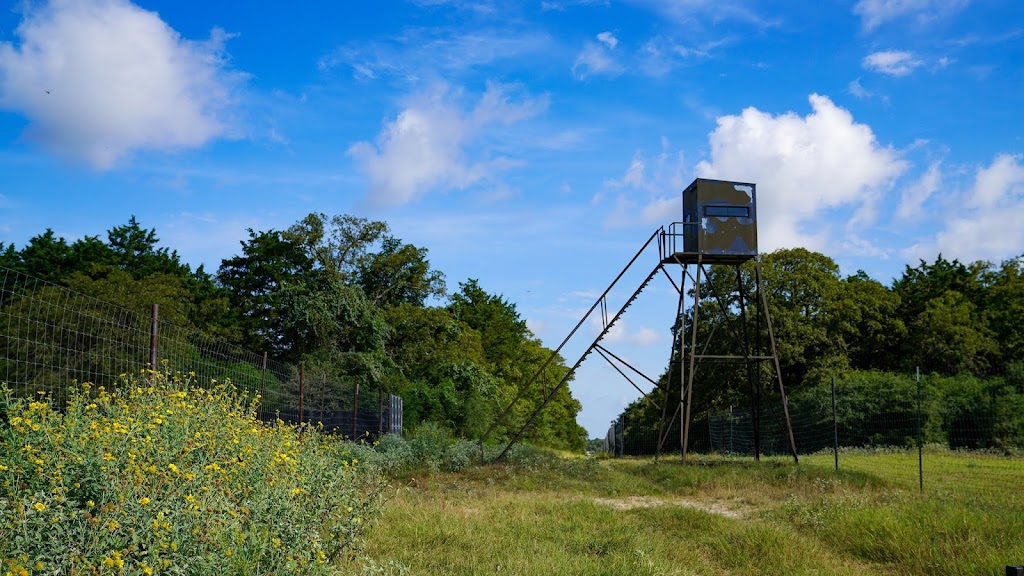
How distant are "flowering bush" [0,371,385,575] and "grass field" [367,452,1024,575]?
0.75 m

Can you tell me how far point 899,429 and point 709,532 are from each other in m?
25.8

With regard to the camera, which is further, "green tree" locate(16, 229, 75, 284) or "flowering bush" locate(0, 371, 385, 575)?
"green tree" locate(16, 229, 75, 284)

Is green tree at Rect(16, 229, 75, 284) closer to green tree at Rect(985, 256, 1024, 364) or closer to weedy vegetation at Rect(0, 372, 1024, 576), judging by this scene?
weedy vegetation at Rect(0, 372, 1024, 576)

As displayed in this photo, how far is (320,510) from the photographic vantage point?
20.2 feet

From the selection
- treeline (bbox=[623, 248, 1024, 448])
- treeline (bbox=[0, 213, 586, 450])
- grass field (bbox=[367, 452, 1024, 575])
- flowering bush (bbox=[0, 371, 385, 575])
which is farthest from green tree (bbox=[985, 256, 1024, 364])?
flowering bush (bbox=[0, 371, 385, 575])

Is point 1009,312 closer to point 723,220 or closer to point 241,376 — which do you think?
point 723,220

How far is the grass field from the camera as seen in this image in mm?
7059

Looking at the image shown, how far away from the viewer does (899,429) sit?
31828mm

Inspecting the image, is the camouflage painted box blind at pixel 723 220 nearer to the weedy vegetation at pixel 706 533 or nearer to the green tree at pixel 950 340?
the weedy vegetation at pixel 706 533

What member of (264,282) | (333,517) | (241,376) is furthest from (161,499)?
(264,282)

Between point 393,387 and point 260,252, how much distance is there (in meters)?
9.67

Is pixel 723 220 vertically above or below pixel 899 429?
above

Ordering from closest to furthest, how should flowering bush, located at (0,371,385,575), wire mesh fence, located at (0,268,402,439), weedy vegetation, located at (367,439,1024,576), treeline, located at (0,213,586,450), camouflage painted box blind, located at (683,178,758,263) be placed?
flowering bush, located at (0,371,385,575)
weedy vegetation, located at (367,439,1024,576)
wire mesh fence, located at (0,268,402,439)
camouflage painted box blind, located at (683,178,758,263)
treeline, located at (0,213,586,450)

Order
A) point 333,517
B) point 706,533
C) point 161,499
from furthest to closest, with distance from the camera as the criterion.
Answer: point 706,533 → point 333,517 → point 161,499
